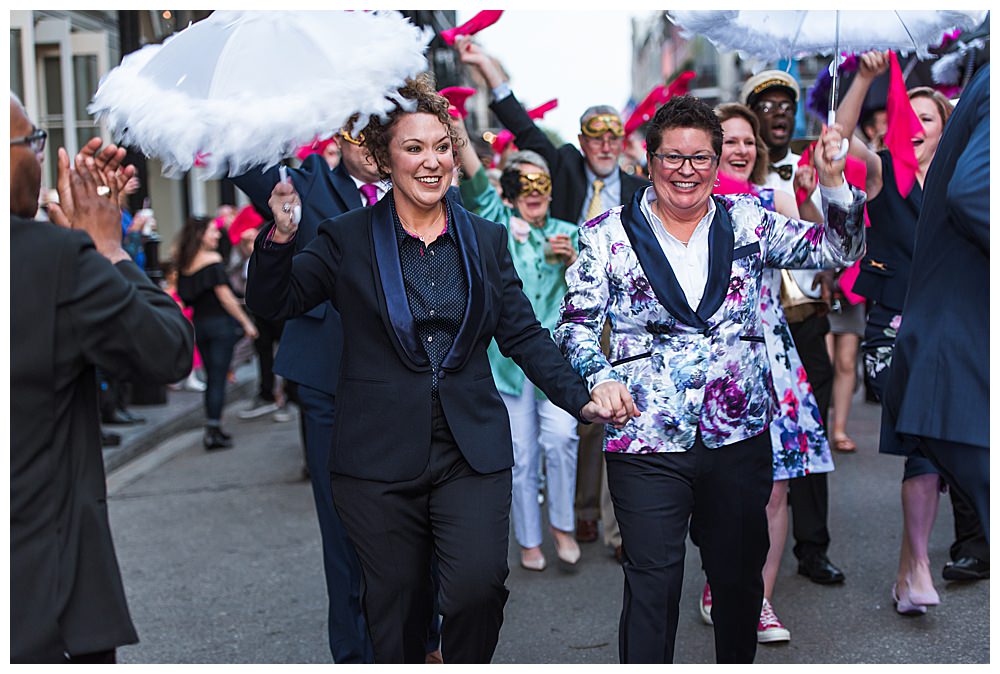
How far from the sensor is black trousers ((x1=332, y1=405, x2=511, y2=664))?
326 centimetres

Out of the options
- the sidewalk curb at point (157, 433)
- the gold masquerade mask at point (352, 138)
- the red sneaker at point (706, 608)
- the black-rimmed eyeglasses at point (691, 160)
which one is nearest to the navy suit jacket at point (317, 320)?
the gold masquerade mask at point (352, 138)

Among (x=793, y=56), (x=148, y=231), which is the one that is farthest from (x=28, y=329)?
(x=148, y=231)

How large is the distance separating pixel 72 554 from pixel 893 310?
327 cm

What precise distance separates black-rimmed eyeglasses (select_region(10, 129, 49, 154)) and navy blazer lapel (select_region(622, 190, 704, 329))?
175cm

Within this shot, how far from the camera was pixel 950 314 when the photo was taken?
2.63m

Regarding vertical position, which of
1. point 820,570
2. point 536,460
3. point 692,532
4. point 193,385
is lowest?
point 193,385

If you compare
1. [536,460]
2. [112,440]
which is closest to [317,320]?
[536,460]

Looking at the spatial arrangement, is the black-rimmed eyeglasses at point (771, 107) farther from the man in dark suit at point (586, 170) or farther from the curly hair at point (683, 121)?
the curly hair at point (683, 121)

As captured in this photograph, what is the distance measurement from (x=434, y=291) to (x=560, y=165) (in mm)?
2798

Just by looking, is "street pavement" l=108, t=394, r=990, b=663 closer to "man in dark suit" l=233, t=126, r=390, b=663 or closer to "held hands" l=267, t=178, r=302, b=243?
"man in dark suit" l=233, t=126, r=390, b=663

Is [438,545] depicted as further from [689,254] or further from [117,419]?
[117,419]

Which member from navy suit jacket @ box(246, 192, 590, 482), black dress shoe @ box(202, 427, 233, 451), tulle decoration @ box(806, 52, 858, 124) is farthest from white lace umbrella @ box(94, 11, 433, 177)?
black dress shoe @ box(202, 427, 233, 451)

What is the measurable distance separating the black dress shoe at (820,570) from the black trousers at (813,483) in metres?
0.03

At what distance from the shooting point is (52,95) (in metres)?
13.7
